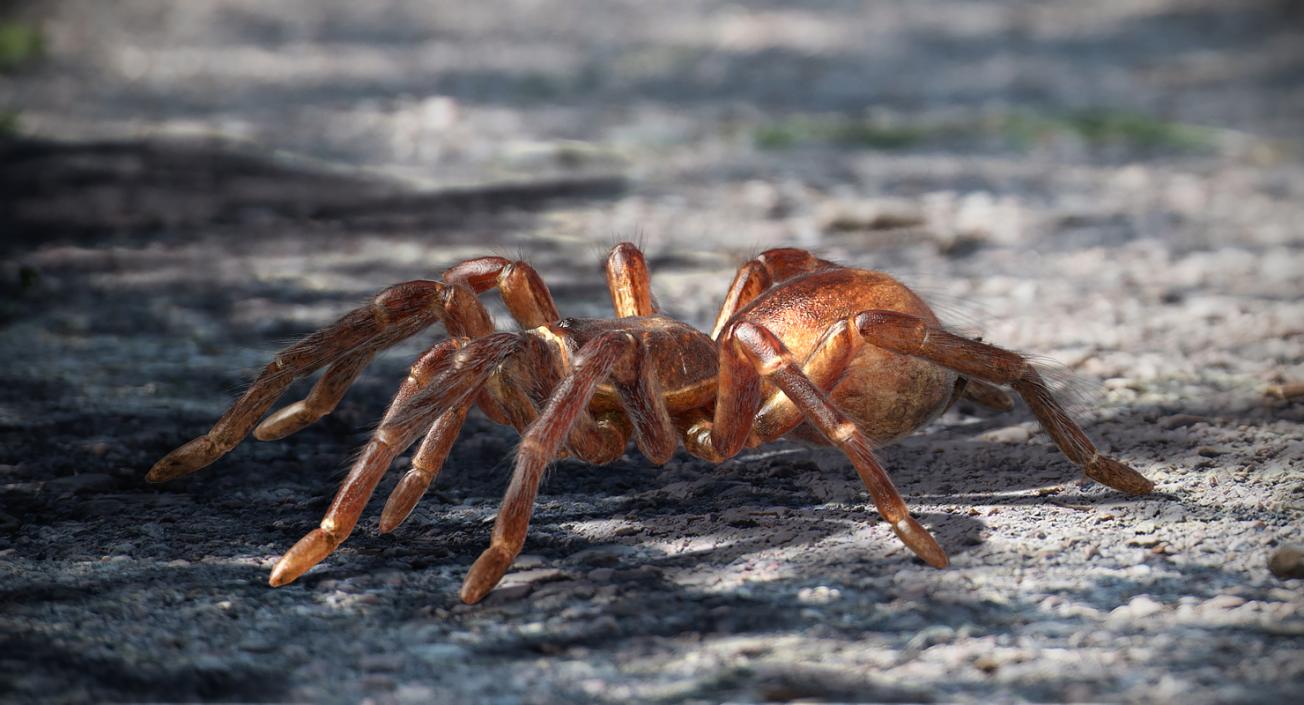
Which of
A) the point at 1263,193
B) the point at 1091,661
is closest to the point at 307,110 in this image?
the point at 1263,193

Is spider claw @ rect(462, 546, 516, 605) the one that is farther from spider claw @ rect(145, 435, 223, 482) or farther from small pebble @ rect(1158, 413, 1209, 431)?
small pebble @ rect(1158, 413, 1209, 431)

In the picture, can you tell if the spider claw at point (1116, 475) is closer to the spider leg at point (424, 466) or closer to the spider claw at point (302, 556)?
the spider leg at point (424, 466)

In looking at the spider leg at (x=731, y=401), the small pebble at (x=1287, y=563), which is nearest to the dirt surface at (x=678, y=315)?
the small pebble at (x=1287, y=563)

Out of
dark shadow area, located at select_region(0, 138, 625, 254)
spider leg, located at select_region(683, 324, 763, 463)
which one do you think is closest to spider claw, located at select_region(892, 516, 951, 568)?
spider leg, located at select_region(683, 324, 763, 463)

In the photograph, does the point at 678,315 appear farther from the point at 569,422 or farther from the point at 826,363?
the point at 569,422

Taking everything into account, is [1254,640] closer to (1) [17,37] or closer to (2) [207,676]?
(2) [207,676]
